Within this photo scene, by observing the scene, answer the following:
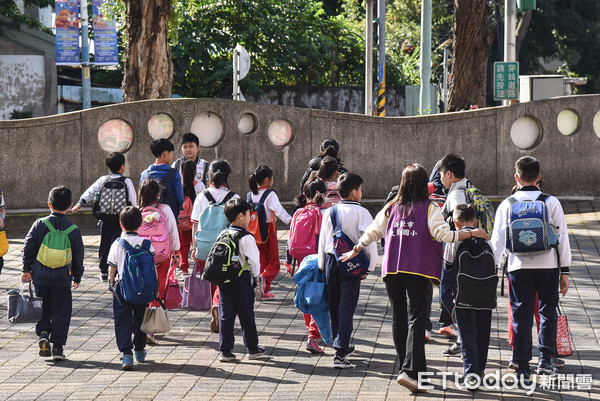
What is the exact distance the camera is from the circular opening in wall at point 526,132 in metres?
15.1

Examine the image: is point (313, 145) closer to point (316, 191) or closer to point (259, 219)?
point (259, 219)

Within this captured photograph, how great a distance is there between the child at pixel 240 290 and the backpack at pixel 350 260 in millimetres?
615

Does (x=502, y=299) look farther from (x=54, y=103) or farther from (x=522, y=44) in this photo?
(x=522, y=44)

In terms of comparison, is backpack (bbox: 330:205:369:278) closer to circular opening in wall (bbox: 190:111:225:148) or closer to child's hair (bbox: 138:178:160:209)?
child's hair (bbox: 138:178:160:209)

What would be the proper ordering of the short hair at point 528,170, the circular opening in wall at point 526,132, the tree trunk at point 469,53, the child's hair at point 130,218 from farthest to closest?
the tree trunk at point 469,53 < the circular opening in wall at point 526,132 < the child's hair at point 130,218 < the short hair at point 528,170

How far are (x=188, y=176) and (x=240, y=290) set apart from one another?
11.1 feet

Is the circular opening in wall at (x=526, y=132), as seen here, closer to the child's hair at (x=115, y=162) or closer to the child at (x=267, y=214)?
the child at (x=267, y=214)

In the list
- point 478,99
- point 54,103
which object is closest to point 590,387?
point 478,99

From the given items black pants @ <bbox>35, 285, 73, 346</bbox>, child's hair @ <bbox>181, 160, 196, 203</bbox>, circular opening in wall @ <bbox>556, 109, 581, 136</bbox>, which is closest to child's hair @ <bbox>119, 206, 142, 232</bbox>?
black pants @ <bbox>35, 285, 73, 346</bbox>

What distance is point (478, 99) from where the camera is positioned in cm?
1773

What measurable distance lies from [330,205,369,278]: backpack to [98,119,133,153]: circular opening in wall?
802cm

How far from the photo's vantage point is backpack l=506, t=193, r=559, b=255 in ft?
21.3

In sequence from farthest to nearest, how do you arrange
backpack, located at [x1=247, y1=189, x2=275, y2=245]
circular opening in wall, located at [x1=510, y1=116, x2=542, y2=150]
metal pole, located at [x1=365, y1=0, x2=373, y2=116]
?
metal pole, located at [x1=365, y1=0, x2=373, y2=116] → circular opening in wall, located at [x1=510, y1=116, x2=542, y2=150] → backpack, located at [x1=247, y1=189, x2=275, y2=245]

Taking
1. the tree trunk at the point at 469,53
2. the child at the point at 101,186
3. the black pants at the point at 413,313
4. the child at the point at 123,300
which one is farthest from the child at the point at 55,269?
the tree trunk at the point at 469,53
